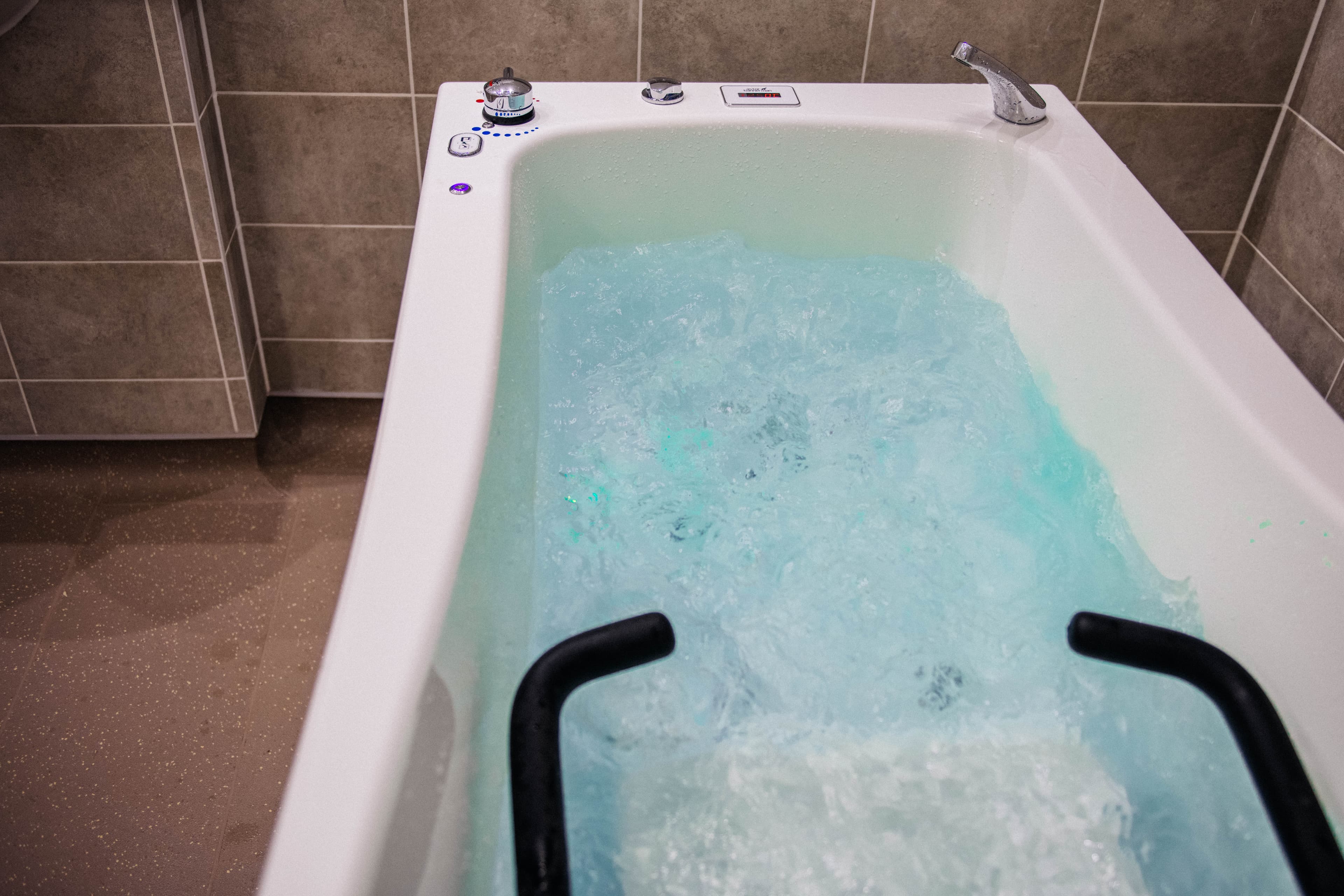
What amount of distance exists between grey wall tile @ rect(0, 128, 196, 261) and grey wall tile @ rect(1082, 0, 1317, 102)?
141 centimetres

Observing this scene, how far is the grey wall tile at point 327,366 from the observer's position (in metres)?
1.90

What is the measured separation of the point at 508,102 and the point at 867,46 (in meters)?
0.58

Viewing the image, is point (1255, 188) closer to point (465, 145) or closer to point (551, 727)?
point (465, 145)

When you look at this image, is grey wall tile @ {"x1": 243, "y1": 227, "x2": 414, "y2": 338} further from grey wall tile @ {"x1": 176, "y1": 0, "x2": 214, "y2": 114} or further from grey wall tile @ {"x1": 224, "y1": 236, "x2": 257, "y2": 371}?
grey wall tile @ {"x1": 176, "y1": 0, "x2": 214, "y2": 114}

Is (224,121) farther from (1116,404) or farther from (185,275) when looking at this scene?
(1116,404)

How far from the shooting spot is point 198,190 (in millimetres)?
1597

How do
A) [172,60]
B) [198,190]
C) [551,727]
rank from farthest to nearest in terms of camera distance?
[198,190] < [172,60] < [551,727]

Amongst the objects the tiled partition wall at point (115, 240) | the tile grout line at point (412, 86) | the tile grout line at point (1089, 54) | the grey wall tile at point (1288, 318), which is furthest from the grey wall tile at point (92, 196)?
the grey wall tile at point (1288, 318)

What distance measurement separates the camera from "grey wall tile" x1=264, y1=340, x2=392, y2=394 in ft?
6.24

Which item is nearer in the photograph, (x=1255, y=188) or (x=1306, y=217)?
(x=1306, y=217)

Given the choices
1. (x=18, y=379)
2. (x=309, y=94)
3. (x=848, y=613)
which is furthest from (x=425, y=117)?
(x=848, y=613)

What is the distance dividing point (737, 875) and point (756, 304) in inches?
30.7

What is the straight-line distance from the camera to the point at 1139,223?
129 centimetres

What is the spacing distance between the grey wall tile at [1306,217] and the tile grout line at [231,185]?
1.65 meters
